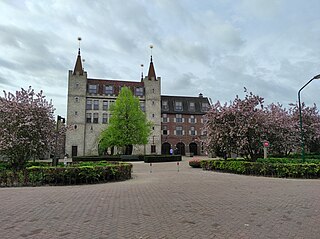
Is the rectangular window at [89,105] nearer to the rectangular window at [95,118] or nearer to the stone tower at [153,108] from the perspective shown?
the rectangular window at [95,118]

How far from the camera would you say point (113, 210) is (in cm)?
708

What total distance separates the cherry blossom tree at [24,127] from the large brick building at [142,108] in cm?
2975

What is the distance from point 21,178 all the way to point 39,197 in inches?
165

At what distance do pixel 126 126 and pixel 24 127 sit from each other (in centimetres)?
2533

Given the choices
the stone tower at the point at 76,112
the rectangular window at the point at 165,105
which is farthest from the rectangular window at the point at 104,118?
the rectangular window at the point at 165,105

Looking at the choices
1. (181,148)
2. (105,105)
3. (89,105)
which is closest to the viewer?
(89,105)

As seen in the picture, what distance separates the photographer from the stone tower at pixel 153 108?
185ft

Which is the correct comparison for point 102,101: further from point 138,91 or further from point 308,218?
point 308,218

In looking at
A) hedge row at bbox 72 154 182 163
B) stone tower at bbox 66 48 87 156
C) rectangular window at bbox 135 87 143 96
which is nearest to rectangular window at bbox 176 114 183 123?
rectangular window at bbox 135 87 143 96

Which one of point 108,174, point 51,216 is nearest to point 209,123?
point 108,174

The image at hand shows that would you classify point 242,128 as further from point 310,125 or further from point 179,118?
point 179,118

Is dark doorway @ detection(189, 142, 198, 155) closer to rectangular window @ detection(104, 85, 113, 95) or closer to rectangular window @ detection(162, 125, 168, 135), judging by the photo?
rectangular window @ detection(162, 125, 168, 135)

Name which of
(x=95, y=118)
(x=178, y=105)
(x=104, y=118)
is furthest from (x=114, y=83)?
(x=178, y=105)

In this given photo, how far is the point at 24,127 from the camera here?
1711cm
